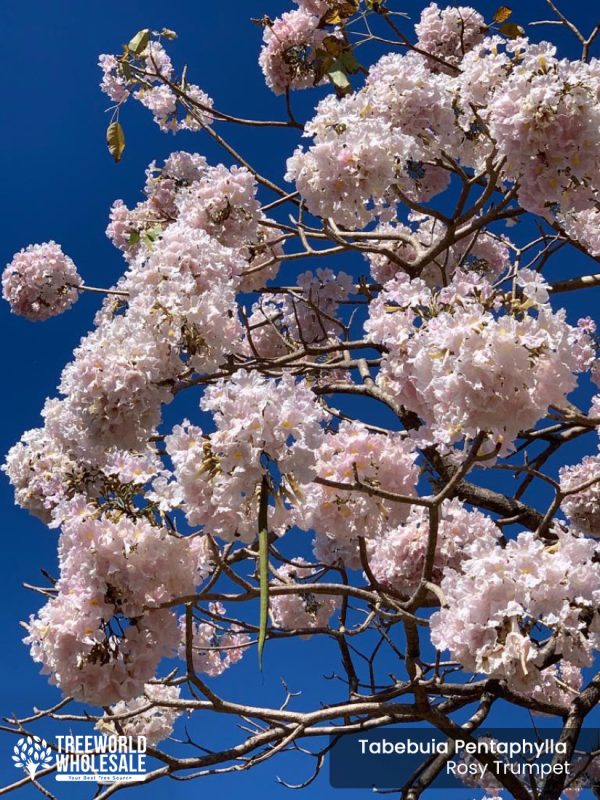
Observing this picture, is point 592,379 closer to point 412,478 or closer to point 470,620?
point 412,478

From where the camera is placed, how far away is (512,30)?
3684 mm

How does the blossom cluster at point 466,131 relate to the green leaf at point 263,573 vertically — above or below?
above

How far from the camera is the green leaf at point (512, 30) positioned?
3.66 m

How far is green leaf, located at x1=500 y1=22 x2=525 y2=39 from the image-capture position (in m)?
3.66

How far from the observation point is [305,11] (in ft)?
15.2

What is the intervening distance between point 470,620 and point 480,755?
4.54 feet

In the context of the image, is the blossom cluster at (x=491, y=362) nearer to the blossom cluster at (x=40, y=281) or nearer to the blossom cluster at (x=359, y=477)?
the blossom cluster at (x=359, y=477)

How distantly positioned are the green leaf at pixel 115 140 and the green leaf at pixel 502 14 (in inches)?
78.2

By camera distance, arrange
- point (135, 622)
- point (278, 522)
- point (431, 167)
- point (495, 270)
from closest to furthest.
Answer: point (278, 522) < point (135, 622) < point (431, 167) < point (495, 270)

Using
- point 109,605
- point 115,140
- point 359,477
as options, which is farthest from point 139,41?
point 109,605

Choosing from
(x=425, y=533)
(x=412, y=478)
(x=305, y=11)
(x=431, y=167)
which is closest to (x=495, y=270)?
(x=431, y=167)

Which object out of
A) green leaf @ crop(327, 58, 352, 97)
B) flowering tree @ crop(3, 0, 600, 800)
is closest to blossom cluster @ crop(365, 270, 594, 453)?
flowering tree @ crop(3, 0, 600, 800)

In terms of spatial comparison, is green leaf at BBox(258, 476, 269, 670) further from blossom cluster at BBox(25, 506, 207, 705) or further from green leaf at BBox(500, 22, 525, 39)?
green leaf at BBox(500, 22, 525, 39)

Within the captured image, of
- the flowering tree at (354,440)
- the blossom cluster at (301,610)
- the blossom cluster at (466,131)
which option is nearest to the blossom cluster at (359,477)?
the flowering tree at (354,440)
